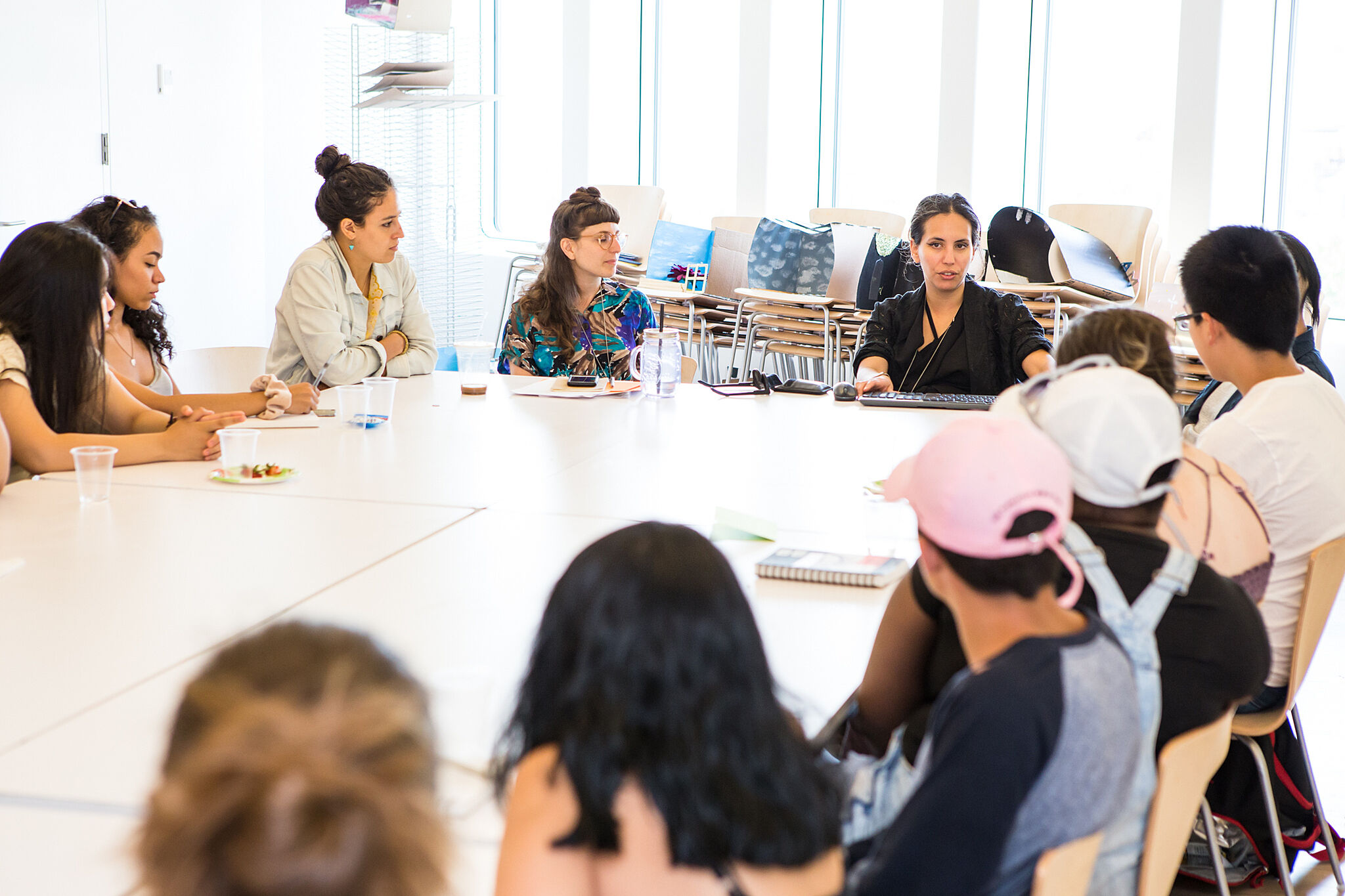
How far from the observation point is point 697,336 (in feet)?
24.4

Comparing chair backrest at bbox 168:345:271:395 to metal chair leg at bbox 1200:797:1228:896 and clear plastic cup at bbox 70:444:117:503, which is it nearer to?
clear plastic cup at bbox 70:444:117:503

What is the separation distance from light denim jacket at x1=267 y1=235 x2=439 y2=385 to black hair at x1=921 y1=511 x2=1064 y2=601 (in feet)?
8.53

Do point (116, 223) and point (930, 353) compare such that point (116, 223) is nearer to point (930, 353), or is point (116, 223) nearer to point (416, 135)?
point (930, 353)

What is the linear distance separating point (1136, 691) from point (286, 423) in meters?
2.33

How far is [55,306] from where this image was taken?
2307 mm

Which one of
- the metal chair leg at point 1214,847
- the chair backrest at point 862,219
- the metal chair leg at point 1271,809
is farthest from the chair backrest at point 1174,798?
the chair backrest at point 862,219

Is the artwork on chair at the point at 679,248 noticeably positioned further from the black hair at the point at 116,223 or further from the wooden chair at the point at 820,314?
the black hair at the point at 116,223

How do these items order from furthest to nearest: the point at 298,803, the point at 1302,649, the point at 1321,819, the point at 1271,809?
the point at 1321,819 < the point at 1271,809 < the point at 1302,649 < the point at 298,803

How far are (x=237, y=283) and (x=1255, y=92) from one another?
5.78 m

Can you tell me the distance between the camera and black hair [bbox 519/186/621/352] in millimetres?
3697

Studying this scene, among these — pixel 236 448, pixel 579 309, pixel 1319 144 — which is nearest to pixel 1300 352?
pixel 579 309

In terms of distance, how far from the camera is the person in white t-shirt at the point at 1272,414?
1.99 metres

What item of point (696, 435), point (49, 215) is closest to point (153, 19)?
point (49, 215)

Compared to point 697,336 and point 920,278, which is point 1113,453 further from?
point 697,336
